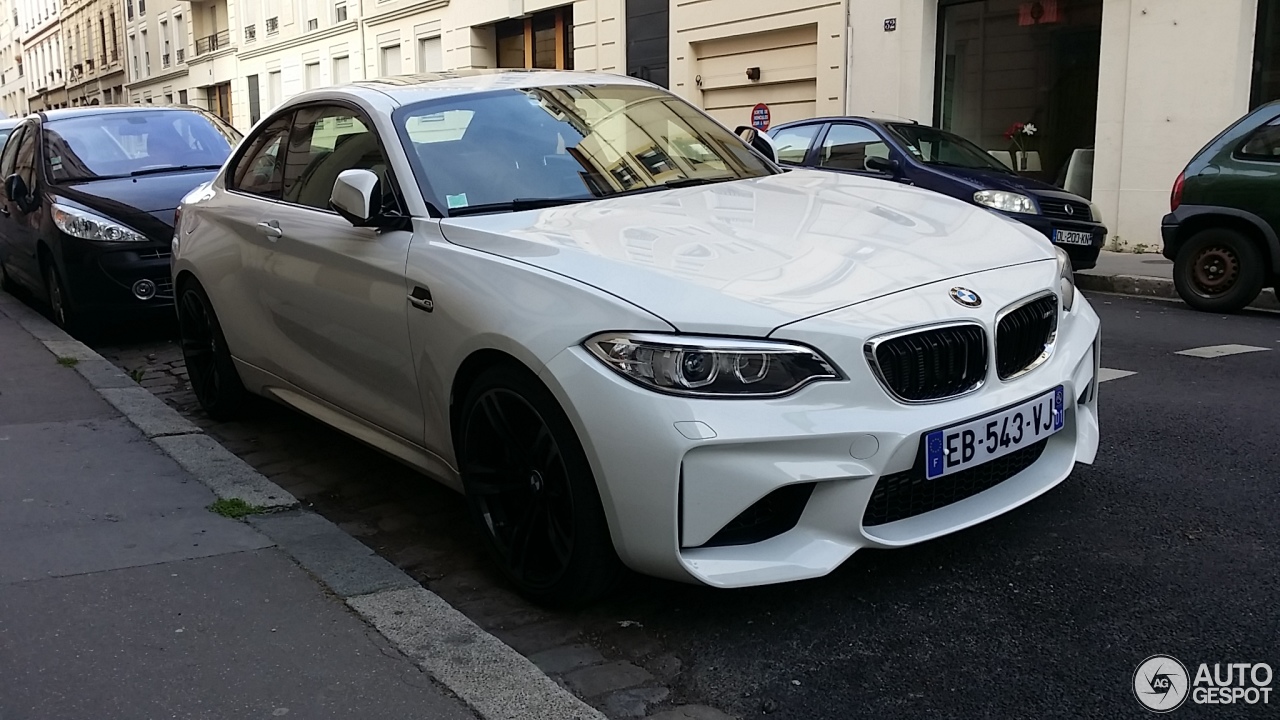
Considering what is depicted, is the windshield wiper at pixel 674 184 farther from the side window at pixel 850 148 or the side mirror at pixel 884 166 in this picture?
the side window at pixel 850 148

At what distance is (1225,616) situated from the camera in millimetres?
3035

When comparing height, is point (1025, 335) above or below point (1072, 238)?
above

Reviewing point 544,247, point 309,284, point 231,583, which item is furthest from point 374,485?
point 544,247

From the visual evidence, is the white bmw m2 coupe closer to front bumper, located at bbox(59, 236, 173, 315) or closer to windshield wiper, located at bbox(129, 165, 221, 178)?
front bumper, located at bbox(59, 236, 173, 315)

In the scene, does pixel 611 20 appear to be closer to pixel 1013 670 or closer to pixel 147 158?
pixel 147 158

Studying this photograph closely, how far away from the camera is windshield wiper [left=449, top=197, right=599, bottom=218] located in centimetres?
380

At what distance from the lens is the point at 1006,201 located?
1027 centimetres

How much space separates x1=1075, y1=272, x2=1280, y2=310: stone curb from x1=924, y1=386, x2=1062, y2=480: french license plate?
7.49 metres

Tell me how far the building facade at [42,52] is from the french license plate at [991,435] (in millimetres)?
68762

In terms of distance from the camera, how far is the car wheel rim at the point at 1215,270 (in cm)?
873

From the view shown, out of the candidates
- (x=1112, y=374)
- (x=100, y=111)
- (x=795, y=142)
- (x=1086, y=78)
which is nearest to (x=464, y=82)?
(x=1112, y=374)

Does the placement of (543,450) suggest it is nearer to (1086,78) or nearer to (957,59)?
(1086,78)

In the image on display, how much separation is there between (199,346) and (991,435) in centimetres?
408

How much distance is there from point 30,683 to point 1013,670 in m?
2.41
